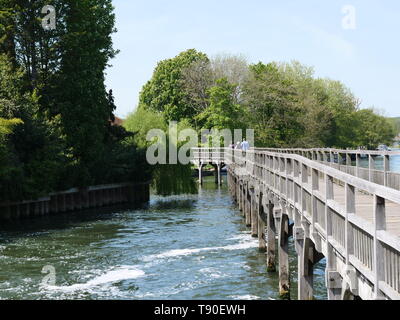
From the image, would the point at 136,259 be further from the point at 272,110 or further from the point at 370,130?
the point at 370,130

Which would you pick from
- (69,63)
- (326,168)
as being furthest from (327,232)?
(69,63)

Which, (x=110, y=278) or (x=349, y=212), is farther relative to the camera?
(x=110, y=278)

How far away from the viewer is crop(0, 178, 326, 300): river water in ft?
60.6

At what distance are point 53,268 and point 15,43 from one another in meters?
24.7

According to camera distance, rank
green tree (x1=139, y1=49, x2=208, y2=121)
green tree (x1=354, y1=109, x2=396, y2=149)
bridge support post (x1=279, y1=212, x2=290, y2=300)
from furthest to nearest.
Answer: green tree (x1=354, y1=109, x2=396, y2=149)
green tree (x1=139, y1=49, x2=208, y2=121)
bridge support post (x1=279, y1=212, x2=290, y2=300)

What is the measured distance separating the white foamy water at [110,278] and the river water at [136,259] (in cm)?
3

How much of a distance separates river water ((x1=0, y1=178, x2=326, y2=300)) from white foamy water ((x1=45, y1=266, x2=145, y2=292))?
0.10 feet

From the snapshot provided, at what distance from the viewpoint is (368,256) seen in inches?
299

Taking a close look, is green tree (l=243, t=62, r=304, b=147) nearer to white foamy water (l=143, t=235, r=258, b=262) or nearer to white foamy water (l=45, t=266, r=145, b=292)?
white foamy water (l=143, t=235, r=258, b=262)

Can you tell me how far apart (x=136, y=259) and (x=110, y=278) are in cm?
364

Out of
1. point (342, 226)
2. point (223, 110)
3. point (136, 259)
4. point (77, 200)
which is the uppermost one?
point (223, 110)

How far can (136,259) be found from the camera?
2381cm

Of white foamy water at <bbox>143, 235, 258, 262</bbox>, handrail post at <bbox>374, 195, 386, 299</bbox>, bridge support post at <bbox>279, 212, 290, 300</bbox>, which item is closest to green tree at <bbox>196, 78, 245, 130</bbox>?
white foamy water at <bbox>143, 235, 258, 262</bbox>

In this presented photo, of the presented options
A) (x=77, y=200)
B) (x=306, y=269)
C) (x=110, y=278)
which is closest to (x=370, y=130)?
(x=77, y=200)
